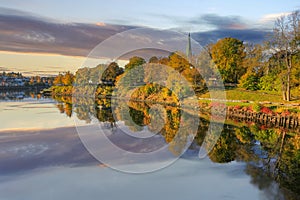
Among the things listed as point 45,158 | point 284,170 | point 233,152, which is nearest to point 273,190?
point 284,170

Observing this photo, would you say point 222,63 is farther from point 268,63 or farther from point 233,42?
point 268,63

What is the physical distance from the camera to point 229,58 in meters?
68.0

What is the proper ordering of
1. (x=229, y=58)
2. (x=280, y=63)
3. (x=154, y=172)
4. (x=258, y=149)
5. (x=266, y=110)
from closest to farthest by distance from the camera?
(x=154, y=172) → (x=258, y=149) → (x=266, y=110) → (x=280, y=63) → (x=229, y=58)

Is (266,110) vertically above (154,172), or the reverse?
(266,110)

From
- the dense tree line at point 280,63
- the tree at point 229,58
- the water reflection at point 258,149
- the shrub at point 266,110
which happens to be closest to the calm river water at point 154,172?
the water reflection at point 258,149

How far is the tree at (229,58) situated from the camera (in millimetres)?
67250

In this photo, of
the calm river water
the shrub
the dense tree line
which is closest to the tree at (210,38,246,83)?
the dense tree line

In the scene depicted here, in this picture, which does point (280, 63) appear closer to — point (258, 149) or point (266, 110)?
point (266, 110)

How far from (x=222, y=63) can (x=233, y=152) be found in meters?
47.8

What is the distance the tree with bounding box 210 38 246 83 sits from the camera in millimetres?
67250

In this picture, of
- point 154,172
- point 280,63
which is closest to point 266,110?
point 280,63

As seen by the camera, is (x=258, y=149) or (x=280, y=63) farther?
(x=280, y=63)

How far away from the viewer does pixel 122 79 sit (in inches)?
3465

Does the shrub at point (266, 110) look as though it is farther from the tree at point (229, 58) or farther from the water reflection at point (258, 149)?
the tree at point (229, 58)
